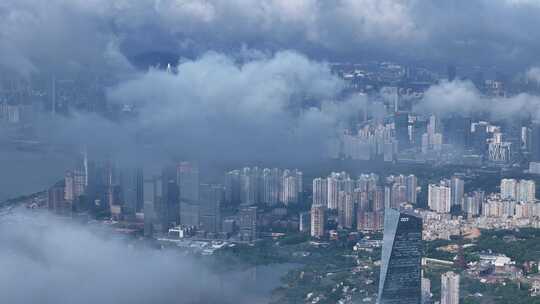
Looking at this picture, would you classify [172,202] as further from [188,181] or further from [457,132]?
[457,132]

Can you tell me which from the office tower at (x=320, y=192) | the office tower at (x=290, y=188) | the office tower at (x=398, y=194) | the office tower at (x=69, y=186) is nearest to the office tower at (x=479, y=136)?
the office tower at (x=398, y=194)

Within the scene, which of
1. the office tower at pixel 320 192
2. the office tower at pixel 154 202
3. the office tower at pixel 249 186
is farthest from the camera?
the office tower at pixel 320 192

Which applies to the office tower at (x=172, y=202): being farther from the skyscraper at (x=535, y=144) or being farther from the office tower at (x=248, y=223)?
the skyscraper at (x=535, y=144)

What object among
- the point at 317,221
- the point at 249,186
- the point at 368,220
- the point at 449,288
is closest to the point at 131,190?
the point at 249,186

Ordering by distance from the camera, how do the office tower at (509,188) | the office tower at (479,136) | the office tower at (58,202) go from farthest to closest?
the office tower at (479,136), the office tower at (509,188), the office tower at (58,202)

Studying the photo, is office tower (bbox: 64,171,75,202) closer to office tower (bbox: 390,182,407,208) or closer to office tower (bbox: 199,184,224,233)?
office tower (bbox: 199,184,224,233)

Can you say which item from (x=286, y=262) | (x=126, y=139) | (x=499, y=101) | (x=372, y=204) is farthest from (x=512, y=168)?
(x=126, y=139)
